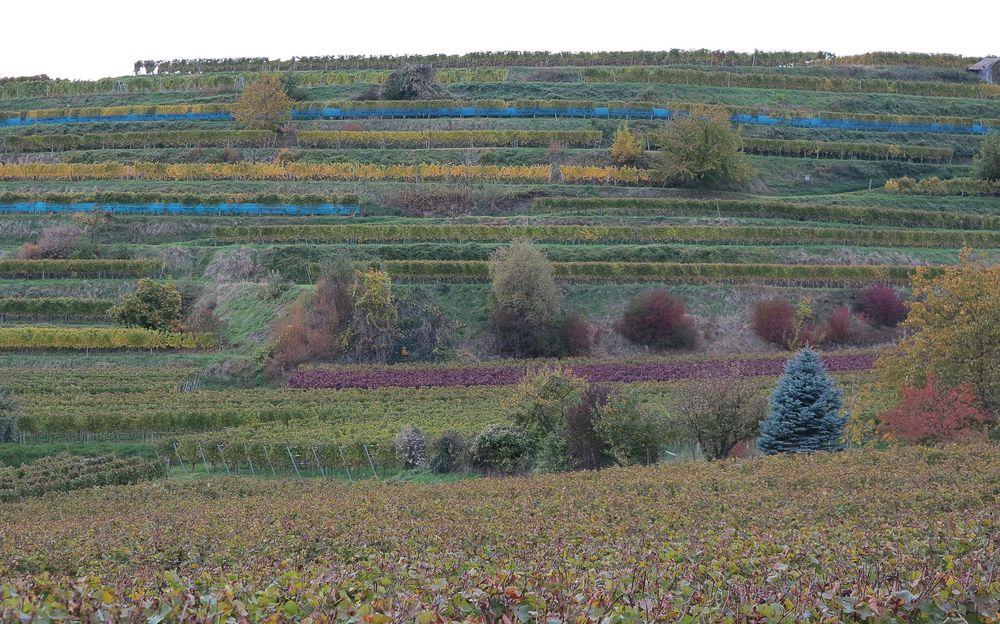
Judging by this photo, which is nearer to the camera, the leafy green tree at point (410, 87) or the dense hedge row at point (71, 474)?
the dense hedge row at point (71, 474)

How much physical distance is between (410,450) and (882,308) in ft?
110

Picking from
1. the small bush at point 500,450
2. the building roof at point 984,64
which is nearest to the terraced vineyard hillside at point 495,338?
the small bush at point 500,450

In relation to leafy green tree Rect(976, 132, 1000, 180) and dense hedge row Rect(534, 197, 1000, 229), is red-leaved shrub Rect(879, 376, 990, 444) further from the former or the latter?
leafy green tree Rect(976, 132, 1000, 180)

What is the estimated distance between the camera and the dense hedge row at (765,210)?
238 feet

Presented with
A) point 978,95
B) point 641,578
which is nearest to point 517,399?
point 641,578

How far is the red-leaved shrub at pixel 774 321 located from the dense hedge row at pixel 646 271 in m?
3.33

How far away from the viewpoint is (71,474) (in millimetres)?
38156

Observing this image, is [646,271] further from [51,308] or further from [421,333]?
[51,308]

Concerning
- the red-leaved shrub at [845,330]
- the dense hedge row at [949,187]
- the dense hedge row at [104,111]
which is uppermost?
the dense hedge row at [104,111]

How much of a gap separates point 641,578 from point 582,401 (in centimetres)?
2596

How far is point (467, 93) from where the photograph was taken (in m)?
99.5

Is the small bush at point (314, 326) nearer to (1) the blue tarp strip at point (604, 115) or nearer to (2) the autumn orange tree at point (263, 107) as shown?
(2) the autumn orange tree at point (263, 107)

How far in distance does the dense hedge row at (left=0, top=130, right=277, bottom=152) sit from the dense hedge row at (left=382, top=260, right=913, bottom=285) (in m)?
31.3

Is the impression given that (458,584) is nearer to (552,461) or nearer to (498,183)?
(552,461)
